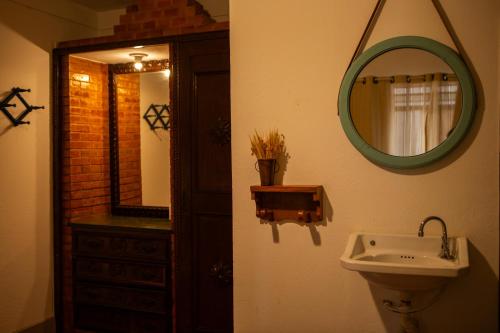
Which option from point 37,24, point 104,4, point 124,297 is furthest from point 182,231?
point 104,4

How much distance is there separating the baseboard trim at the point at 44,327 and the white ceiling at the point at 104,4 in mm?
2557

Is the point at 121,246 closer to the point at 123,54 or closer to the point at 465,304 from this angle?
the point at 123,54

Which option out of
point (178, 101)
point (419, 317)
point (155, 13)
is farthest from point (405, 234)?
point (155, 13)

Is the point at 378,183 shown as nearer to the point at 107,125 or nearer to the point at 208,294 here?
the point at 208,294

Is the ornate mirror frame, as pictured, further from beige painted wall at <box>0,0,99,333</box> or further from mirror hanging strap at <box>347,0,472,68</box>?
mirror hanging strap at <box>347,0,472,68</box>

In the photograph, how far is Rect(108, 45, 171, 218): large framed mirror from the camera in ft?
11.8

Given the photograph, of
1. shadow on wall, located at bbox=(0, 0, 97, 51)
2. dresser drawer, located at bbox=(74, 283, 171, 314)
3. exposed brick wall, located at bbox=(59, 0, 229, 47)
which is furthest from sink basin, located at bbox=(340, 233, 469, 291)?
shadow on wall, located at bbox=(0, 0, 97, 51)

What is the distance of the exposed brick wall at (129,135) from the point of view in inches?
146

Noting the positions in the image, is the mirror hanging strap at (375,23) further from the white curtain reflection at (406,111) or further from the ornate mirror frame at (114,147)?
the ornate mirror frame at (114,147)

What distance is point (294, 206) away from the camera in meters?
2.49

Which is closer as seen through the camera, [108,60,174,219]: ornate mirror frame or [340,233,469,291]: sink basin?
[340,233,469,291]: sink basin

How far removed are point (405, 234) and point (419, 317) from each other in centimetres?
41

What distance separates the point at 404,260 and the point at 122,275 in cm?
201

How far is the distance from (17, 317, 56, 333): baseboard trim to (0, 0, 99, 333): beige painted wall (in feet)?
0.14
